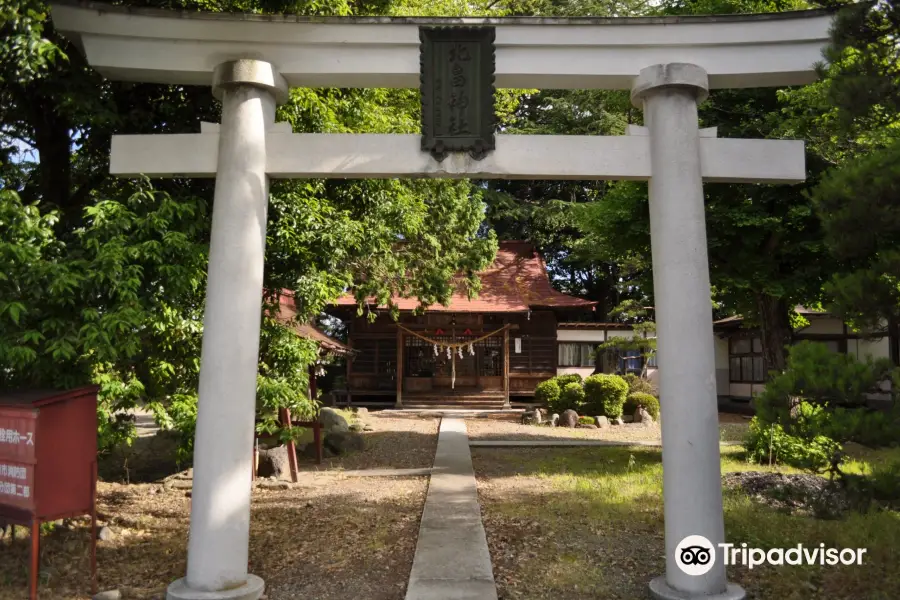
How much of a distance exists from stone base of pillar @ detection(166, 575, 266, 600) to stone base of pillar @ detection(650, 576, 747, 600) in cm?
298

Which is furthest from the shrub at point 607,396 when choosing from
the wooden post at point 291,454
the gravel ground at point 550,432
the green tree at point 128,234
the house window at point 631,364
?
A: the wooden post at point 291,454

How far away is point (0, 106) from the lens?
267 inches

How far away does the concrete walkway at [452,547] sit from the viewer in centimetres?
505

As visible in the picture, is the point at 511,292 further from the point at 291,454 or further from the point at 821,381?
the point at 821,381

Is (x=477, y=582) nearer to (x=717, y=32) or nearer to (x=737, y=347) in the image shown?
(x=717, y=32)

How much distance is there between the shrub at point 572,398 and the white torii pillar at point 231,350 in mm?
15324

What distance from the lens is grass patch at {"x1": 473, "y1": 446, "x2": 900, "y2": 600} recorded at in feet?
17.1

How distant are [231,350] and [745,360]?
23108 mm

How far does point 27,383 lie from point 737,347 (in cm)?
2421

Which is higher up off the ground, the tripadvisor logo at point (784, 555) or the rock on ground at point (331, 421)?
the rock on ground at point (331, 421)

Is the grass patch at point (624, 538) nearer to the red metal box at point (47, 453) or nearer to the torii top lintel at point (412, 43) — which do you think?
the torii top lintel at point (412, 43)

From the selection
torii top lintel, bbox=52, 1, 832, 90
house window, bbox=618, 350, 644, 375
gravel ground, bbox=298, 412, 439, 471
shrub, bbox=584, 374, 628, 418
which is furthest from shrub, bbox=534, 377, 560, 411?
torii top lintel, bbox=52, 1, 832, 90

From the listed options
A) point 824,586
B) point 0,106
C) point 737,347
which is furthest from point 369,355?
point 824,586

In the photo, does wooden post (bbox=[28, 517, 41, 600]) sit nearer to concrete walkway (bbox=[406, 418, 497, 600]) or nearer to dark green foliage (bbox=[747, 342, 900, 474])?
concrete walkway (bbox=[406, 418, 497, 600])
